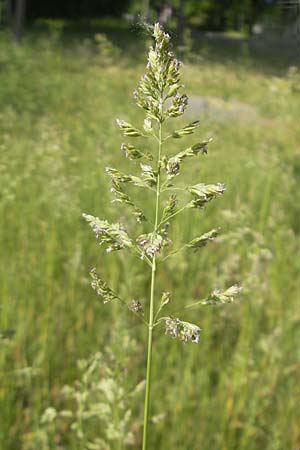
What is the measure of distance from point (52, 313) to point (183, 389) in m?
0.72

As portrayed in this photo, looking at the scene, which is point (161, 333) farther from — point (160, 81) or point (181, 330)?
point (160, 81)

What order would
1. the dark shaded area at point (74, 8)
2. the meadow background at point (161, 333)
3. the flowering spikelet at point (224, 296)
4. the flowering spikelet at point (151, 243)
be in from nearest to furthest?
the flowering spikelet at point (151, 243), the flowering spikelet at point (224, 296), the meadow background at point (161, 333), the dark shaded area at point (74, 8)

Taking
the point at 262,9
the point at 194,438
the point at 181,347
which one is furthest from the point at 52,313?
the point at 262,9

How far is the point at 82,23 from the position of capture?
3559 centimetres

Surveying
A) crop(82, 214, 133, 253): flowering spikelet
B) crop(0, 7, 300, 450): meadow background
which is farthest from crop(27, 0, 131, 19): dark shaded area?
crop(82, 214, 133, 253): flowering spikelet

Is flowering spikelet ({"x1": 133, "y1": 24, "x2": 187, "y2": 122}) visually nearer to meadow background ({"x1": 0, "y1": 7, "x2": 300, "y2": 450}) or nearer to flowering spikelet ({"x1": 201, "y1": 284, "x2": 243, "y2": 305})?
flowering spikelet ({"x1": 201, "y1": 284, "x2": 243, "y2": 305})

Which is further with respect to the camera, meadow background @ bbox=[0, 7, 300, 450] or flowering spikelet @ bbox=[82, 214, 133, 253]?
meadow background @ bbox=[0, 7, 300, 450]

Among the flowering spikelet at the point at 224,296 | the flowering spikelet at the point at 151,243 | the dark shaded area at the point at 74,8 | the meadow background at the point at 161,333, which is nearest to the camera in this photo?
the flowering spikelet at the point at 151,243

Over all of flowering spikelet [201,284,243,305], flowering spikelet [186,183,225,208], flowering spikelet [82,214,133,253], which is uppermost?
flowering spikelet [186,183,225,208]

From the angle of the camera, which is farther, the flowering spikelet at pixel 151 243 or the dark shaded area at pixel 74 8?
the dark shaded area at pixel 74 8

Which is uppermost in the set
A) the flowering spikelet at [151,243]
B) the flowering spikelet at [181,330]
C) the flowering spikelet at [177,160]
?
the flowering spikelet at [177,160]

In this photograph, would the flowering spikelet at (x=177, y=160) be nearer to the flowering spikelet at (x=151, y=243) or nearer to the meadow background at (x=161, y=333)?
the flowering spikelet at (x=151, y=243)

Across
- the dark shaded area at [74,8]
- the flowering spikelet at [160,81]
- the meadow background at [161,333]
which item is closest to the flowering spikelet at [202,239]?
the flowering spikelet at [160,81]

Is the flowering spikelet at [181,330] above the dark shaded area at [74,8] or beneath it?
beneath
